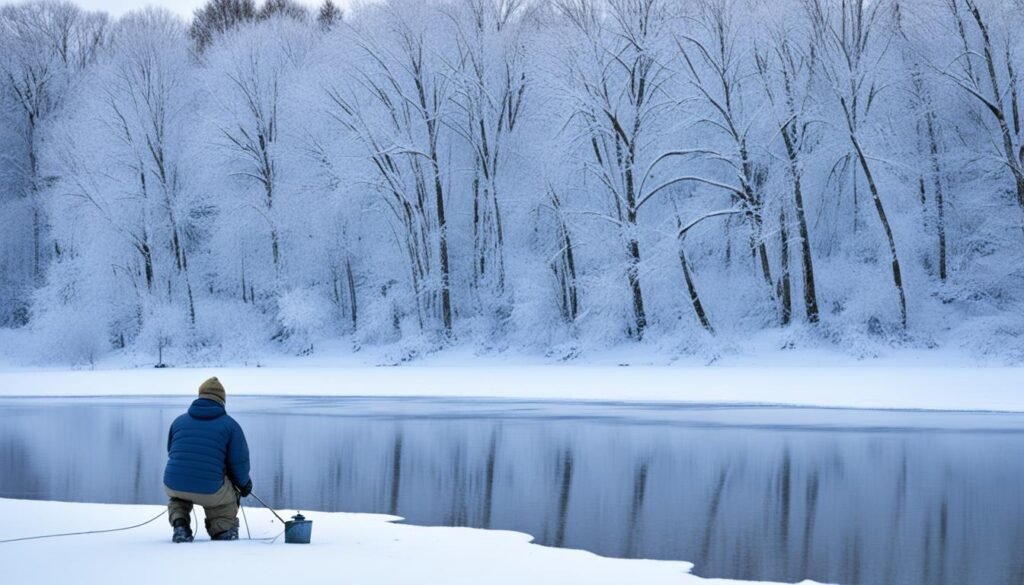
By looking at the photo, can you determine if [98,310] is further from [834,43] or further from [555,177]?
[834,43]

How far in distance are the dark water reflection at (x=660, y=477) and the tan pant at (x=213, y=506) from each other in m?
2.39

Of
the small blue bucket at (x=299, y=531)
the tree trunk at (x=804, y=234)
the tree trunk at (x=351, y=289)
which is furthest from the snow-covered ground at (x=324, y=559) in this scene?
the tree trunk at (x=351, y=289)

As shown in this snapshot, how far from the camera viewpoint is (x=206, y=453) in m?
10.7

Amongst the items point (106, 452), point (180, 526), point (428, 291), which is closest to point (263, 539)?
point (180, 526)

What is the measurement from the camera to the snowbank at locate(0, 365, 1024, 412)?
1161 inches

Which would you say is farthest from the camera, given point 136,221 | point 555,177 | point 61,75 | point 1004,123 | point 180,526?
point 61,75

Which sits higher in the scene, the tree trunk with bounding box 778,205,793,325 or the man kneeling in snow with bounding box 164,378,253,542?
the tree trunk with bounding box 778,205,793,325

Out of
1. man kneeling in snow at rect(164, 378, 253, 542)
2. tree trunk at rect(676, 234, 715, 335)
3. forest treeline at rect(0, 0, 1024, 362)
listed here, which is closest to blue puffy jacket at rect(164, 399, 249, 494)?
man kneeling in snow at rect(164, 378, 253, 542)

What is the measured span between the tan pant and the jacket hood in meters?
0.58

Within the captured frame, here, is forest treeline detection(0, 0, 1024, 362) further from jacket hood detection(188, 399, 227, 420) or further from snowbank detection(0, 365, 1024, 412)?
jacket hood detection(188, 399, 227, 420)

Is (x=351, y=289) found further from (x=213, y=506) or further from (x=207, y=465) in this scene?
(x=207, y=465)

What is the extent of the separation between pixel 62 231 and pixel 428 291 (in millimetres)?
15899

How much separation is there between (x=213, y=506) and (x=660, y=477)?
6889 mm

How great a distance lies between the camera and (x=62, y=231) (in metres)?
49.7
